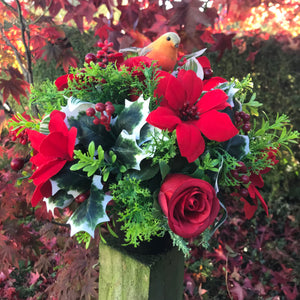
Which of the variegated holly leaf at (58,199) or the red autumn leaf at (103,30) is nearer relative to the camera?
the variegated holly leaf at (58,199)

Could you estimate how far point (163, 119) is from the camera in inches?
17.8

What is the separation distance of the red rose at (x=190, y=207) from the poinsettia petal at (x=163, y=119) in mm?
101

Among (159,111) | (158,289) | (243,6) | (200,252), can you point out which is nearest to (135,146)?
(159,111)

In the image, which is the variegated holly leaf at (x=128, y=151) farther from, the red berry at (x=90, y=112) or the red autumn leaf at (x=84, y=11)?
the red autumn leaf at (x=84, y=11)

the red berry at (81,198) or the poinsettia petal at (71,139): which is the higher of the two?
the poinsettia petal at (71,139)

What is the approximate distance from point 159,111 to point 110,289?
56cm

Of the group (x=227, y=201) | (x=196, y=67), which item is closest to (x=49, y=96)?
(x=196, y=67)

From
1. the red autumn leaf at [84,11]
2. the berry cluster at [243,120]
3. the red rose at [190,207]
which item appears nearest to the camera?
the red rose at [190,207]

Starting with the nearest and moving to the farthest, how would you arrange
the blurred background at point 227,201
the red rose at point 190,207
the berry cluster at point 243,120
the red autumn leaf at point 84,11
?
the red rose at point 190,207
the berry cluster at point 243,120
the blurred background at point 227,201
the red autumn leaf at point 84,11

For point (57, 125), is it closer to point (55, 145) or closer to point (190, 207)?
point (55, 145)

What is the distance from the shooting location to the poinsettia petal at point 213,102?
1.58ft

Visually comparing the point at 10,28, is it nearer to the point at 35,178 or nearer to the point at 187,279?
the point at 35,178

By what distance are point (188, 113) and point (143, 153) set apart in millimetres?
115

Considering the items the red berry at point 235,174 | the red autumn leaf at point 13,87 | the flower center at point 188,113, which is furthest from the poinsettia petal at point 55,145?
the red autumn leaf at point 13,87
